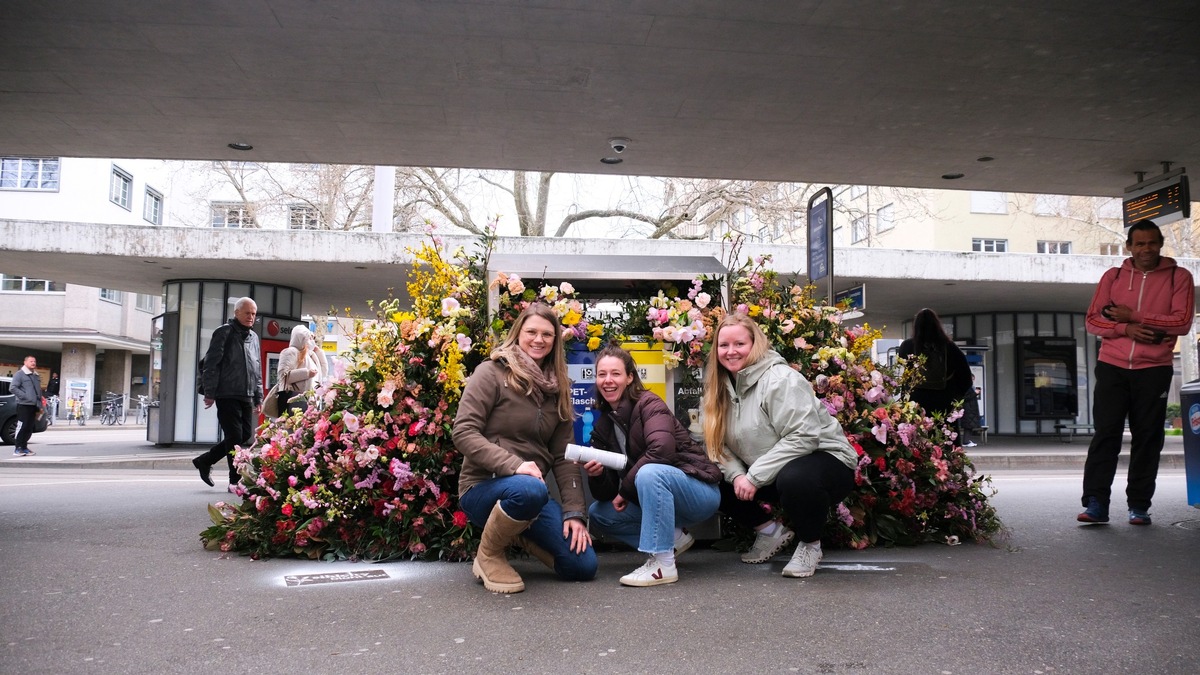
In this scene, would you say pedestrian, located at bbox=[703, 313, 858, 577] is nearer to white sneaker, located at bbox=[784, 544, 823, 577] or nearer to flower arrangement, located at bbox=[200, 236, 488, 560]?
white sneaker, located at bbox=[784, 544, 823, 577]

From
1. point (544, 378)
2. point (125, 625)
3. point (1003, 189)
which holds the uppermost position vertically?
point (1003, 189)

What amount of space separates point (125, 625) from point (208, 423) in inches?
578

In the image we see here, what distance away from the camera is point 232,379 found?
9.05 metres

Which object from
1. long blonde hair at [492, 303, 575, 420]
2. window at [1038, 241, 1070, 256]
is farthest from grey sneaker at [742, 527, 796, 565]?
window at [1038, 241, 1070, 256]

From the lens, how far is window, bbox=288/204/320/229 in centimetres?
3335

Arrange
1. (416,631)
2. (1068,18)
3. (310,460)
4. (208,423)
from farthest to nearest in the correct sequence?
(208,423)
(1068,18)
(310,460)
(416,631)

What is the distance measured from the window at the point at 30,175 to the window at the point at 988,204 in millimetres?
41574

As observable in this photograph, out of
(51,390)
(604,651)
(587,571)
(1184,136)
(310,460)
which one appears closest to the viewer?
(604,651)


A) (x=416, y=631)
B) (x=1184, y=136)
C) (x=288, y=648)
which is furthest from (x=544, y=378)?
(x=1184, y=136)

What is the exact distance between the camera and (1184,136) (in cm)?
886

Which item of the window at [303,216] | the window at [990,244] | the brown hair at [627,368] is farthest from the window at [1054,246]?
the brown hair at [627,368]

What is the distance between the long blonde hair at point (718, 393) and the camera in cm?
526

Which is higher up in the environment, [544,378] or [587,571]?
[544,378]

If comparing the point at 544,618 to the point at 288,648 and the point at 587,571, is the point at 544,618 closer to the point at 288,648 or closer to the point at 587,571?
the point at 587,571
